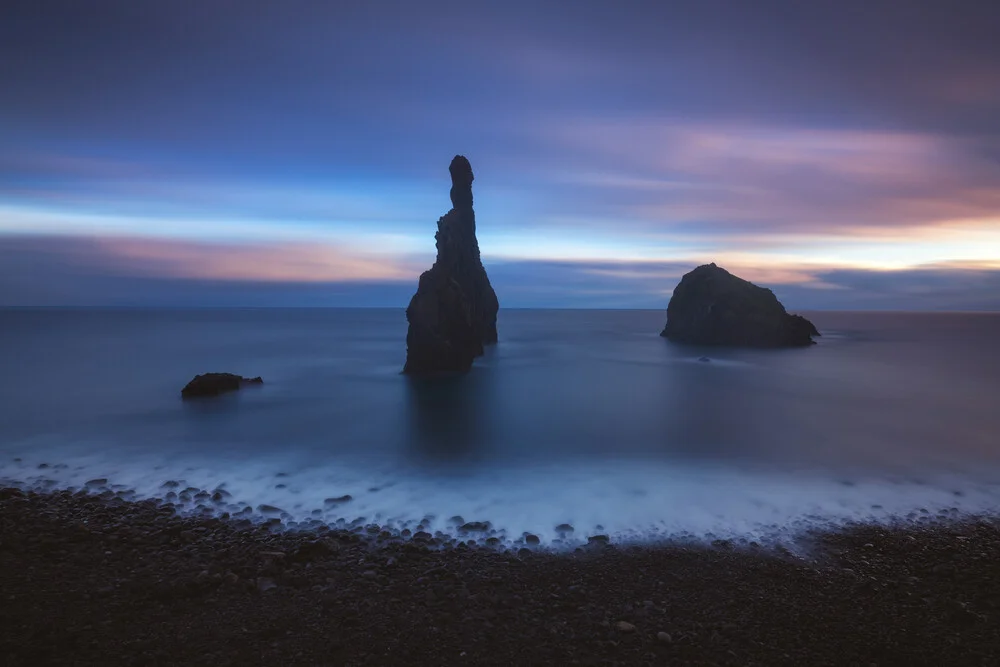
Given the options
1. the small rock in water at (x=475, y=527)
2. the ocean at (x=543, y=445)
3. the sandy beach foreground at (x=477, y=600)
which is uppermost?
the sandy beach foreground at (x=477, y=600)

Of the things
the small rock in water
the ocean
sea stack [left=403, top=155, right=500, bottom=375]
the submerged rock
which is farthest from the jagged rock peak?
the small rock in water

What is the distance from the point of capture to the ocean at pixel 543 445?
38.9ft

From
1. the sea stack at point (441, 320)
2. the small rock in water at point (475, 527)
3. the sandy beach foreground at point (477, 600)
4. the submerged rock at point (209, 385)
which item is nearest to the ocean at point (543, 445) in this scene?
the small rock in water at point (475, 527)

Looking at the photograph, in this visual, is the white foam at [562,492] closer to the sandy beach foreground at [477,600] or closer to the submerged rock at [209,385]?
the sandy beach foreground at [477,600]

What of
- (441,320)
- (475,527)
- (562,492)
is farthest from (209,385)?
(475,527)

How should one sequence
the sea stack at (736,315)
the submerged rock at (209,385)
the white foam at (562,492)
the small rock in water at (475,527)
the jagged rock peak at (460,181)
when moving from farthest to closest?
the sea stack at (736,315) < the jagged rock peak at (460,181) < the submerged rock at (209,385) < the white foam at (562,492) < the small rock in water at (475,527)

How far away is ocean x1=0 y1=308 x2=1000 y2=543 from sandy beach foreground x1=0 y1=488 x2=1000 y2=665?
153 cm

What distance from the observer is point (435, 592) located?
7.69 m

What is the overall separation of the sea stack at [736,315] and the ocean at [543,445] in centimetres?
2032

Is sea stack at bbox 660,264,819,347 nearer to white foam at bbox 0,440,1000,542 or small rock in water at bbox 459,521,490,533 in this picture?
white foam at bbox 0,440,1000,542

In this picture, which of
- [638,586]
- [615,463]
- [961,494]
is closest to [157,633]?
[638,586]

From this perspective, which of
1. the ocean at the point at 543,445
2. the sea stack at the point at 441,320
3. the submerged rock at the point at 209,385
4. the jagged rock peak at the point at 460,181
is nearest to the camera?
the ocean at the point at 543,445

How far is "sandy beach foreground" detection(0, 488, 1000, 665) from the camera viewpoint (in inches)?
252

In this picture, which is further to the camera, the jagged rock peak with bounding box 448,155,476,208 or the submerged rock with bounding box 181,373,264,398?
the jagged rock peak with bounding box 448,155,476,208
